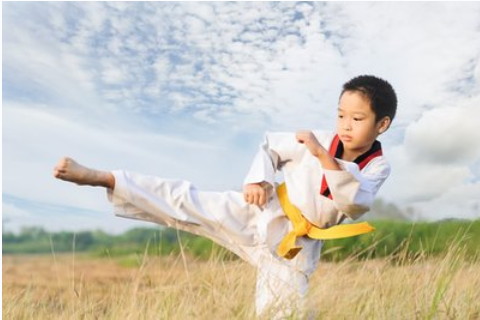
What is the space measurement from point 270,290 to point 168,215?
1.57ft

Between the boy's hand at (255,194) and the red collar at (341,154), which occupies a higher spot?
the red collar at (341,154)

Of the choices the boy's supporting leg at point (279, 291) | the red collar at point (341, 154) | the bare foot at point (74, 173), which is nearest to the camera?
the bare foot at point (74, 173)

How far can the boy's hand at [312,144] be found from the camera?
2.55 metres

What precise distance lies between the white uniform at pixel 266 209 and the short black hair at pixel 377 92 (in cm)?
19

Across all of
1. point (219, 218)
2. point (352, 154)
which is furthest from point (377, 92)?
point (219, 218)

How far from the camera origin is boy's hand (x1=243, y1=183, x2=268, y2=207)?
263cm

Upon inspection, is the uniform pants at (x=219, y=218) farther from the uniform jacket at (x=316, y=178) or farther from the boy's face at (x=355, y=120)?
the boy's face at (x=355, y=120)

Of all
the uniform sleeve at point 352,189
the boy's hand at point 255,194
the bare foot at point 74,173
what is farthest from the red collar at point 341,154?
the bare foot at point 74,173

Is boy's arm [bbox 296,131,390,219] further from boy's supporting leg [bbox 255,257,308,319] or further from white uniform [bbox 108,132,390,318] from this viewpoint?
boy's supporting leg [bbox 255,257,308,319]

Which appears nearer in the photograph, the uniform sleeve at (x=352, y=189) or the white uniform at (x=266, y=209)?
the uniform sleeve at (x=352, y=189)

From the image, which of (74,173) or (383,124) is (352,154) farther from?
(74,173)

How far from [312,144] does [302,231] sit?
36cm

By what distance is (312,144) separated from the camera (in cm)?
256

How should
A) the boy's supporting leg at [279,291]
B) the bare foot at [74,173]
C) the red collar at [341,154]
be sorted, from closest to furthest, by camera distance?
the bare foot at [74,173] → the boy's supporting leg at [279,291] → the red collar at [341,154]
